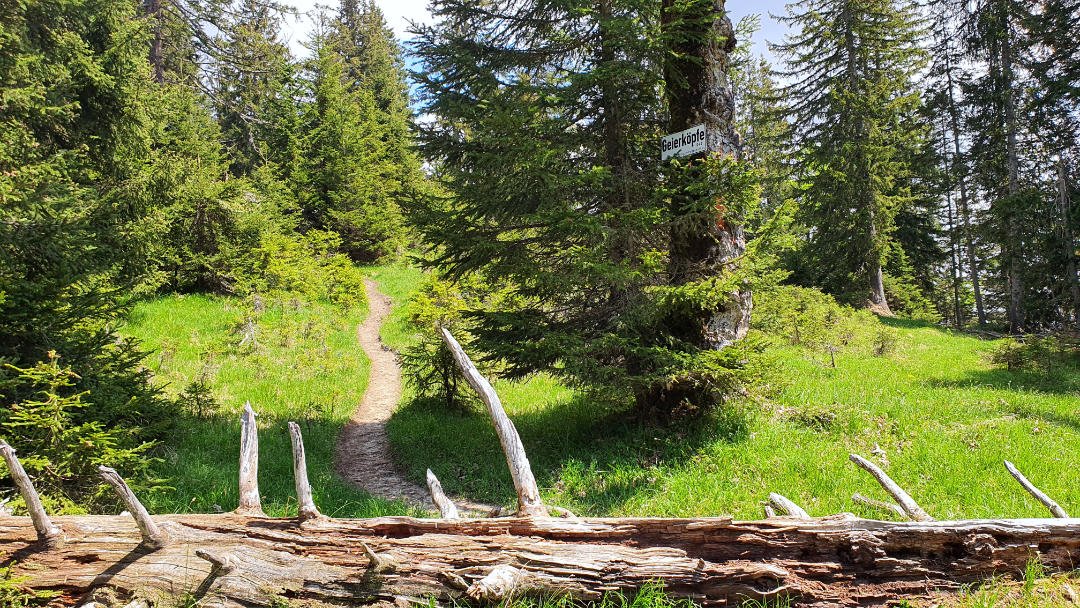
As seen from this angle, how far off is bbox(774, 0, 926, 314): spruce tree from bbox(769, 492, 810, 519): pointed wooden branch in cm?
2153

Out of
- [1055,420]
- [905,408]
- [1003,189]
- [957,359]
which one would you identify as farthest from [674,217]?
[1003,189]

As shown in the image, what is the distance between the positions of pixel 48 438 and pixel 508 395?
6.28 meters

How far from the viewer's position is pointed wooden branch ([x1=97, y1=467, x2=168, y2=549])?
265 cm

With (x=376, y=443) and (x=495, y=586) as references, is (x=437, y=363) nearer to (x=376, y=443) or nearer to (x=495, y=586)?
(x=376, y=443)

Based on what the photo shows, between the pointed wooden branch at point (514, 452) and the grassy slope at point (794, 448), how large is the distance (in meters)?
1.99

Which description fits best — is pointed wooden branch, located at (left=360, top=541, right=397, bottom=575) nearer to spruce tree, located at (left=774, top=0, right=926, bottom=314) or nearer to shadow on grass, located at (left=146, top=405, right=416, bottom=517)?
shadow on grass, located at (left=146, top=405, right=416, bottom=517)

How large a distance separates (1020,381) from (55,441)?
1430cm

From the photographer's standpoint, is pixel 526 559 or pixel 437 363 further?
pixel 437 363

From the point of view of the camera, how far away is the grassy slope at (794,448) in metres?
4.85

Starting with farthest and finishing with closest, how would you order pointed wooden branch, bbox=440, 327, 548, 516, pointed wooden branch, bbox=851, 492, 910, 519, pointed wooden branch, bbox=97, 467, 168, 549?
pointed wooden branch, bbox=851, 492, 910, 519
pointed wooden branch, bbox=440, 327, 548, 516
pointed wooden branch, bbox=97, 467, 168, 549

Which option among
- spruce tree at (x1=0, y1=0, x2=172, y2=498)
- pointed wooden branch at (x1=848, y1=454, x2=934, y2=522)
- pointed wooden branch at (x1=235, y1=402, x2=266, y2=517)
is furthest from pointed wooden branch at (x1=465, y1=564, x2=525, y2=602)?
spruce tree at (x1=0, y1=0, x2=172, y2=498)

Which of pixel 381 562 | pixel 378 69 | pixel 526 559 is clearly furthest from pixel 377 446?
pixel 378 69

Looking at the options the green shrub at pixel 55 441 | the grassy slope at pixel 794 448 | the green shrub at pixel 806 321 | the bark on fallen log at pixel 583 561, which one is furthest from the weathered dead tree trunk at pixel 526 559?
the green shrub at pixel 806 321

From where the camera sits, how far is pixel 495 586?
2707 mm
